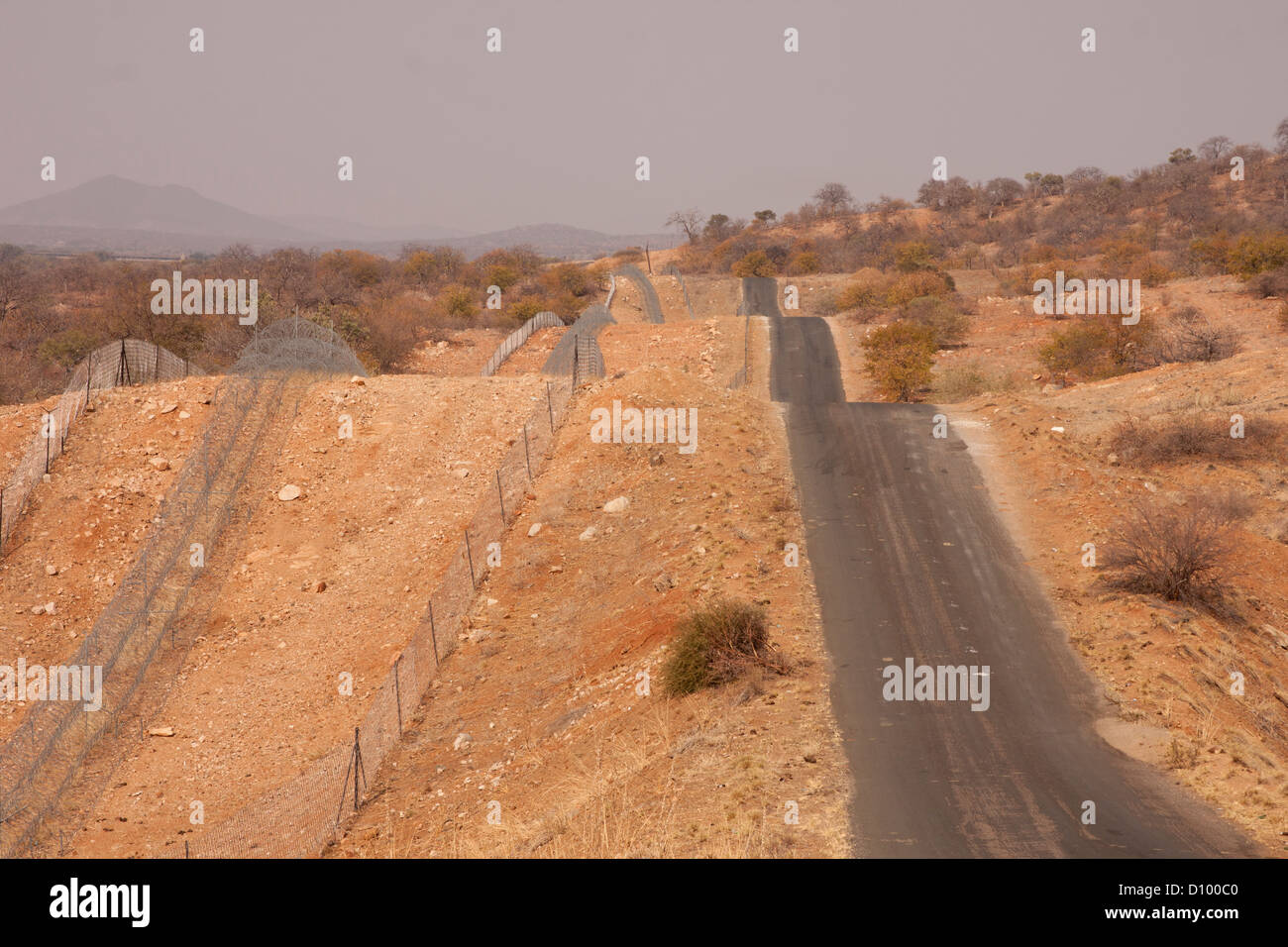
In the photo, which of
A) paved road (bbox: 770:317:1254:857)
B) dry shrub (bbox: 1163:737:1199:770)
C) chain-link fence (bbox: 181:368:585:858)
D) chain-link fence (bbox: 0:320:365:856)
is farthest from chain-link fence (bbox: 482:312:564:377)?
dry shrub (bbox: 1163:737:1199:770)

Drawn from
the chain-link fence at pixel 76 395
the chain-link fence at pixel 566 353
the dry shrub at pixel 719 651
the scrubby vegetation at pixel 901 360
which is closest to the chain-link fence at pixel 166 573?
the chain-link fence at pixel 76 395

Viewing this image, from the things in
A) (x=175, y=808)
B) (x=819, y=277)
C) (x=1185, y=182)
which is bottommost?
(x=175, y=808)

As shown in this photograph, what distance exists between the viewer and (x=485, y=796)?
1202cm

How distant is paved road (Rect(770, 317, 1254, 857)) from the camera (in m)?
9.49

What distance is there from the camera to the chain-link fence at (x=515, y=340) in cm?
3417

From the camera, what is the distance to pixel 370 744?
1390 cm

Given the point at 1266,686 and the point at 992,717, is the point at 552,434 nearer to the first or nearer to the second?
the point at 992,717

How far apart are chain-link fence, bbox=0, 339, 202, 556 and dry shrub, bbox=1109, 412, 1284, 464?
84.6ft

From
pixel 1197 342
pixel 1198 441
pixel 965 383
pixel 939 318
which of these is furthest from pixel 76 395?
pixel 1197 342

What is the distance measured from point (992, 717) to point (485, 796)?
22.6ft

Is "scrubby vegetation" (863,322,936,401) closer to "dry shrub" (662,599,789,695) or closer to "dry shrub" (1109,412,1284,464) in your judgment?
"dry shrub" (1109,412,1284,464)

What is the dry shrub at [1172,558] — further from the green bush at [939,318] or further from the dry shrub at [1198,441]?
the green bush at [939,318]

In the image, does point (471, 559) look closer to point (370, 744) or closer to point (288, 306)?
point (370, 744)
